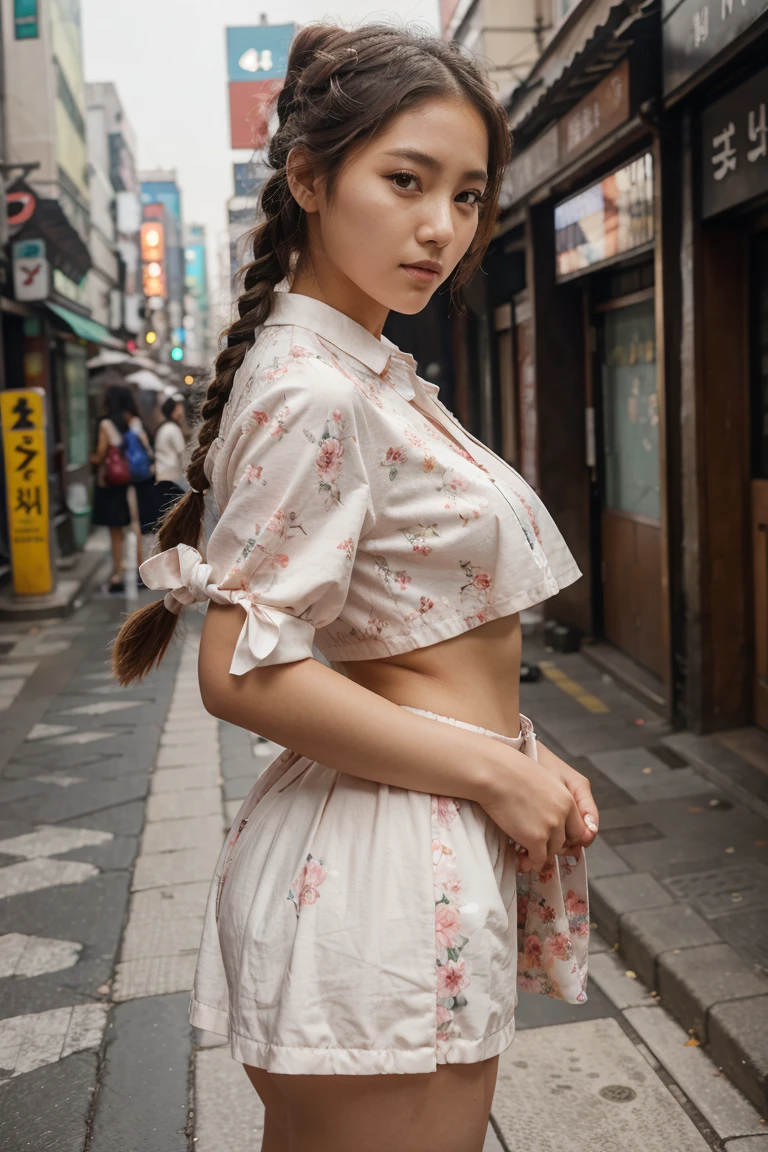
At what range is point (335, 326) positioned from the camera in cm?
140

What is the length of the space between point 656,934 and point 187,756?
321 centimetres

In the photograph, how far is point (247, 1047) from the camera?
4.28 ft

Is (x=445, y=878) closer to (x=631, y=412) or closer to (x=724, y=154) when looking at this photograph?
(x=724, y=154)

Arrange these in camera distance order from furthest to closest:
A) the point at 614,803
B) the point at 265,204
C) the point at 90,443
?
the point at 90,443, the point at 614,803, the point at 265,204

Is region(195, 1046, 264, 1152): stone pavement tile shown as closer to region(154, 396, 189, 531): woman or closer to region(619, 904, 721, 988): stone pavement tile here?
region(619, 904, 721, 988): stone pavement tile

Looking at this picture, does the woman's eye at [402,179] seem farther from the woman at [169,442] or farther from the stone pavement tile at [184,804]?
the woman at [169,442]

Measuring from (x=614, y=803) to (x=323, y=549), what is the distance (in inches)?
159

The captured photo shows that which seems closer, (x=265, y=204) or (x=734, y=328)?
(x=265, y=204)

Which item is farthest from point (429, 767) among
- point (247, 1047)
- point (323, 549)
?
point (247, 1047)

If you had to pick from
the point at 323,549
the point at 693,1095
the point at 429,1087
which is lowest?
the point at 693,1095

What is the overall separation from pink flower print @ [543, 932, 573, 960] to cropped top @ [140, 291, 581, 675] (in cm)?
48

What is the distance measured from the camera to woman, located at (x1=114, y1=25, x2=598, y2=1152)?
49.4 inches

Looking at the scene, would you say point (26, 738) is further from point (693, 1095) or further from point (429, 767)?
point (429, 767)

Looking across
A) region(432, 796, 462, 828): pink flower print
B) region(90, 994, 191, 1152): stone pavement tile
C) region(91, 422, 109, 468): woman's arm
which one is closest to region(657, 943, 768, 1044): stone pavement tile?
region(90, 994, 191, 1152): stone pavement tile
